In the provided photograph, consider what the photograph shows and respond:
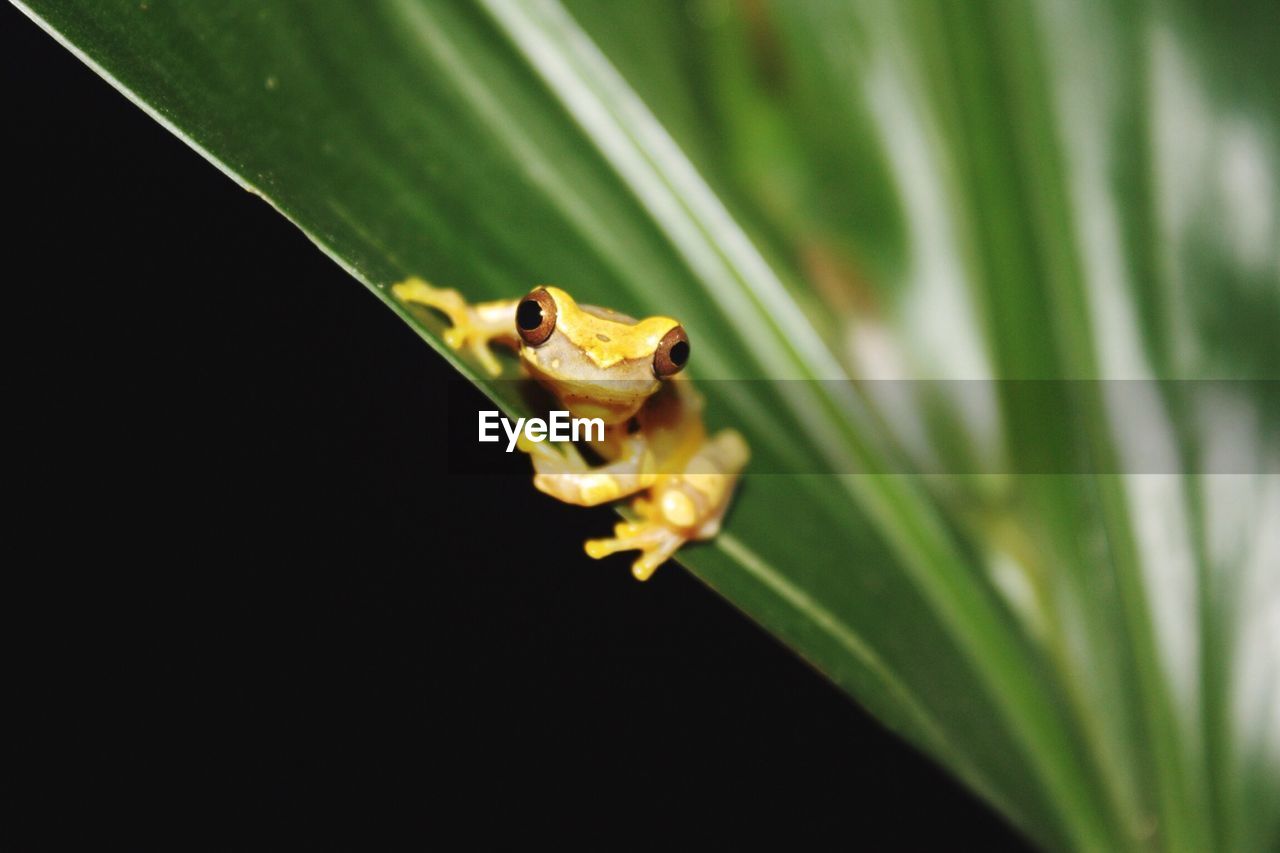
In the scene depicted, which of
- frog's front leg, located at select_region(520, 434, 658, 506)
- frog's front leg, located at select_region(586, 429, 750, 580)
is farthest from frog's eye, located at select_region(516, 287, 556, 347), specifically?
frog's front leg, located at select_region(586, 429, 750, 580)

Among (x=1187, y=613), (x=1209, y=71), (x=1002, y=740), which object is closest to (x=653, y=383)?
(x=1002, y=740)

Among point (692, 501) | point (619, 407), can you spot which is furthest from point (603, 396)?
point (692, 501)

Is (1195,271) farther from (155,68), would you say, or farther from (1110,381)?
(155,68)

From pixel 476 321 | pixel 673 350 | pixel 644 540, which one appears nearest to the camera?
pixel 673 350

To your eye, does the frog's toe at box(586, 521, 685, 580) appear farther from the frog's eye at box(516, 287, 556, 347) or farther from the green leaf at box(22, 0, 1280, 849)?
the frog's eye at box(516, 287, 556, 347)

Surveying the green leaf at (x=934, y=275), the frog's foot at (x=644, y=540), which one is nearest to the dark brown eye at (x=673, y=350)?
the green leaf at (x=934, y=275)

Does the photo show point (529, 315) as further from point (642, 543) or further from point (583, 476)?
point (642, 543)
